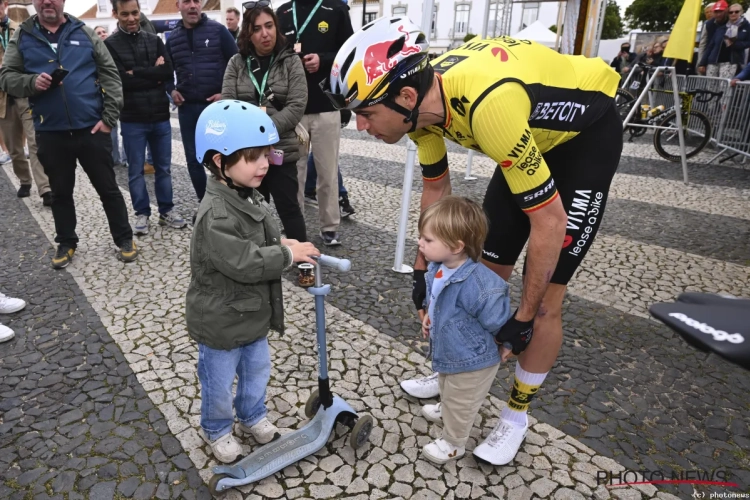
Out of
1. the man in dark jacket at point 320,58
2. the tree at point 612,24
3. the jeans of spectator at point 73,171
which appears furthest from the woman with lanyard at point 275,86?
the tree at point 612,24

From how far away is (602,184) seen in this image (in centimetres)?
220

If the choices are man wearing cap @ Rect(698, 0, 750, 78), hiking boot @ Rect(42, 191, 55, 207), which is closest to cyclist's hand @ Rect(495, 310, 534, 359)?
hiking boot @ Rect(42, 191, 55, 207)

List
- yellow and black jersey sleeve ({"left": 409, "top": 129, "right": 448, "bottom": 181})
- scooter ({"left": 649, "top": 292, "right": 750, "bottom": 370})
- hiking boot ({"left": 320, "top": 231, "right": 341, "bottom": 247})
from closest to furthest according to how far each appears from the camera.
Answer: scooter ({"left": 649, "top": 292, "right": 750, "bottom": 370}) < yellow and black jersey sleeve ({"left": 409, "top": 129, "right": 448, "bottom": 181}) < hiking boot ({"left": 320, "top": 231, "right": 341, "bottom": 247})

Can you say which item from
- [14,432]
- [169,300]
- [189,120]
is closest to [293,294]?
[169,300]

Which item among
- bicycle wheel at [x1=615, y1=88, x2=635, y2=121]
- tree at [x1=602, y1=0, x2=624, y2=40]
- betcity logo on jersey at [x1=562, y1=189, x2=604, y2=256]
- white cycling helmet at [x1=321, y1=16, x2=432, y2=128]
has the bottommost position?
bicycle wheel at [x1=615, y1=88, x2=635, y2=121]

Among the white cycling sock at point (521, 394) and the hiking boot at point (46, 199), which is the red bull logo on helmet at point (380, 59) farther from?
the hiking boot at point (46, 199)

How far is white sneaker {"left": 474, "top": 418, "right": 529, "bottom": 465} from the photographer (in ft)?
7.80

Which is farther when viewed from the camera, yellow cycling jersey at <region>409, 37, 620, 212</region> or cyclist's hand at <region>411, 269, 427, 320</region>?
cyclist's hand at <region>411, 269, 427, 320</region>

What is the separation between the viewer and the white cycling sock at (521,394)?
7.91ft

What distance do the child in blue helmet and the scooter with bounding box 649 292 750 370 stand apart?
1.37 m

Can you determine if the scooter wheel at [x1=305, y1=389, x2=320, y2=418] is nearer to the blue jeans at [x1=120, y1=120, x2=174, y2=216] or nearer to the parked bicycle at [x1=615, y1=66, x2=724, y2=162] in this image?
the blue jeans at [x1=120, y1=120, x2=174, y2=216]

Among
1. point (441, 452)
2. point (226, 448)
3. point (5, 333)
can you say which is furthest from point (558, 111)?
point (5, 333)

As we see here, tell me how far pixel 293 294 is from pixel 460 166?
5.07 metres

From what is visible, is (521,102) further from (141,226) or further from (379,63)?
(141,226)
